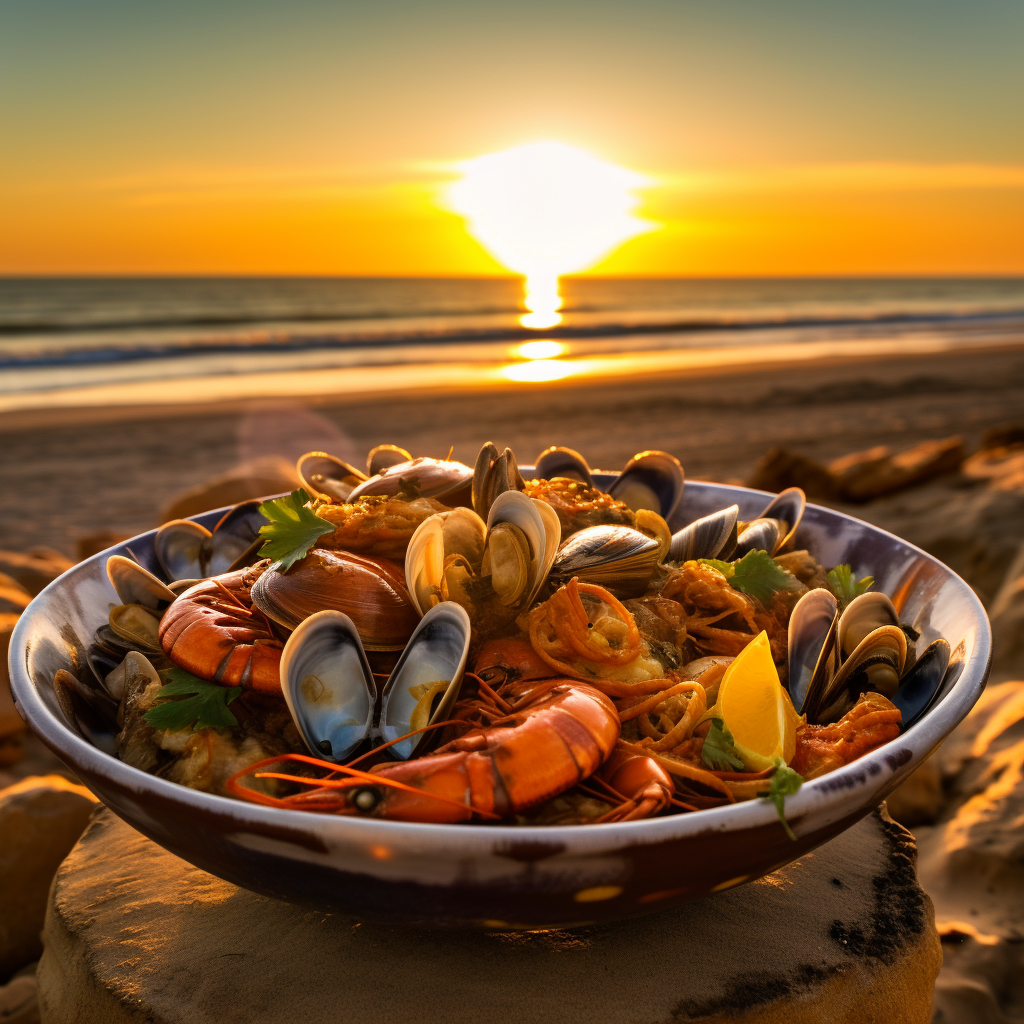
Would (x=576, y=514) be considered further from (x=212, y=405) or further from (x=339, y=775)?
(x=212, y=405)

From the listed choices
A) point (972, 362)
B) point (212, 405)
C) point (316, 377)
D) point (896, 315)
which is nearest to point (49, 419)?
point (212, 405)

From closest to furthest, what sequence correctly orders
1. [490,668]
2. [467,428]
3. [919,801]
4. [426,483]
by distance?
[490,668], [426,483], [919,801], [467,428]

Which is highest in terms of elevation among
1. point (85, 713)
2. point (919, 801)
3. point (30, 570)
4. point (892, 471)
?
point (85, 713)

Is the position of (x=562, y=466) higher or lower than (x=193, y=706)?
higher

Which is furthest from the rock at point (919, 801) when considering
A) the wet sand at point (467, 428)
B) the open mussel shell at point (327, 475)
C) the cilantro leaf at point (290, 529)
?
the wet sand at point (467, 428)

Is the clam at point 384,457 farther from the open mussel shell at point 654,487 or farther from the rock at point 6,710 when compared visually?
the rock at point 6,710

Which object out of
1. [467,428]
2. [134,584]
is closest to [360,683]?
[134,584]

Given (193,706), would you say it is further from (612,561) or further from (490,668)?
(612,561)
